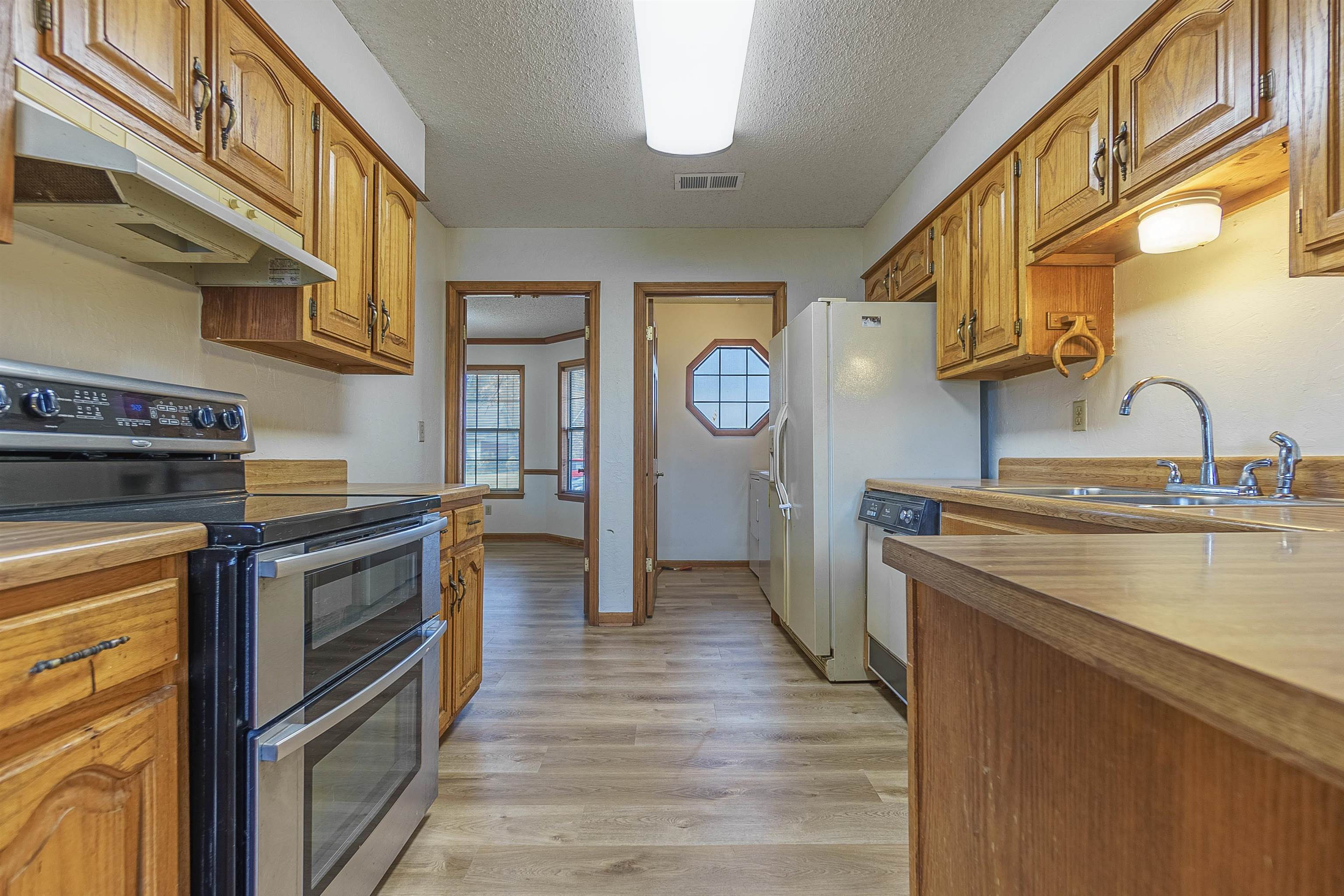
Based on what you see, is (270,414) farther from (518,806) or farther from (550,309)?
(550,309)

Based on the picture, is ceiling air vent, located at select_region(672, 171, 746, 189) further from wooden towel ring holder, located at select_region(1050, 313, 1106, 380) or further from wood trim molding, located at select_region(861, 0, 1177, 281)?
wooden towel ring holder, located at select_region(1050, 313, 1106, 380)

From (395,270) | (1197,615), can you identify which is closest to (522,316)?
(395,270)

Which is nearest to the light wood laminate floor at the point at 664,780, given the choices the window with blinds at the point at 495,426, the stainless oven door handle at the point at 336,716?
the stainless oven door handle at the point at 336,716

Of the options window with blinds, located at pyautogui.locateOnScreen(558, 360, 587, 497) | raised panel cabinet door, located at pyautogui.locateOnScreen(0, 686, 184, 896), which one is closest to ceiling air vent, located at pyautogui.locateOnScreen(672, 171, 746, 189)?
raised panel cabinet door, located at pyautogui.locateOnScreen(0, 686, 184, 896)

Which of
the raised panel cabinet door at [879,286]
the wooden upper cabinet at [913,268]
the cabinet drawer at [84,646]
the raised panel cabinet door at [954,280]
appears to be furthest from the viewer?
the raised panel cabinet door at [879,286]

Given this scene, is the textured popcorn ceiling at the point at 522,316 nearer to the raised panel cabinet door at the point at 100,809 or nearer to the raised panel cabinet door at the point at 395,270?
the raised panel cabinet door at the point at 395,270

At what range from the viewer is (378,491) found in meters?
1.80

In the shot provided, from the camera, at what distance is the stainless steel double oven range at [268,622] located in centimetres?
88

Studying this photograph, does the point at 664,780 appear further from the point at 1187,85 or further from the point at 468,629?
the point at 1187,85

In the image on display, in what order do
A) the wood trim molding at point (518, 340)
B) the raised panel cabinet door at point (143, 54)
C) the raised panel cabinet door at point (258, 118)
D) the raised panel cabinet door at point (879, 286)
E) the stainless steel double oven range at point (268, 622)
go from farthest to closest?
the wood trim molding at point (518, 340)
the raised panel cabinet door at point (879, 286)
the raised panel cabinet door at point (258, 118)
the raised panel cabinet door at point (143, 54)
the stainless steel double oven range at point (268, 622)

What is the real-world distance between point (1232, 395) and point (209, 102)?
255cm

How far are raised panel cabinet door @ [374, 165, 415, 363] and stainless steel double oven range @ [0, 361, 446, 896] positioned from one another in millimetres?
654

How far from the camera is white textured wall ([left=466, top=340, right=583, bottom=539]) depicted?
270 inches

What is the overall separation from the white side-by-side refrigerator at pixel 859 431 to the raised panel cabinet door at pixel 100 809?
2.27m
